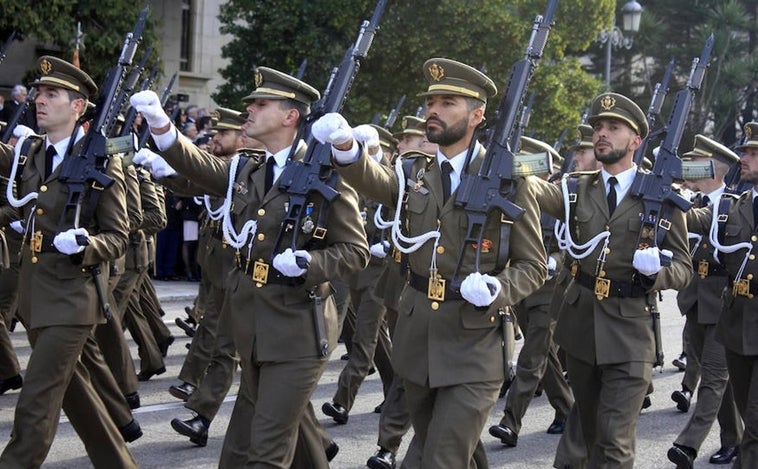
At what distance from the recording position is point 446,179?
590 centimetres

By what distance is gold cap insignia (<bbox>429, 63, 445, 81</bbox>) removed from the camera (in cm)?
596

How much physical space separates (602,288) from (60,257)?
2.86m

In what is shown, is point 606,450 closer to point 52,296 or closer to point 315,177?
point 315,177

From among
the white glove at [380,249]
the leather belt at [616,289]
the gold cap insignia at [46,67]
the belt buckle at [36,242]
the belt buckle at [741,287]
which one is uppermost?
the gold cap insignia at [46,67]

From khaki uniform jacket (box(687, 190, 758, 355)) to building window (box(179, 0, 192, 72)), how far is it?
1950cm

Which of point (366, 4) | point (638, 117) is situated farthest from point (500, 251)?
point (366, 4)

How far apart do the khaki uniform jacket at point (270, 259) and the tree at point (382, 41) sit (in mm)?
14264

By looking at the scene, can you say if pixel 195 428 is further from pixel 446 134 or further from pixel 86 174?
pixel 446 134

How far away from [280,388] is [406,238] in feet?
2.94

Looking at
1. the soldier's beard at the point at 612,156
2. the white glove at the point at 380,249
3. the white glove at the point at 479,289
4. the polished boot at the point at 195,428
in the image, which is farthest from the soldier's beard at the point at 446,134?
the white glove at the point at 380,249

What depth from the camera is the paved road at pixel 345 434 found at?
7711mm

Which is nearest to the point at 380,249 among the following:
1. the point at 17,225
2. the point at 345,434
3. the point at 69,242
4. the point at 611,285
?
the point at 345,434

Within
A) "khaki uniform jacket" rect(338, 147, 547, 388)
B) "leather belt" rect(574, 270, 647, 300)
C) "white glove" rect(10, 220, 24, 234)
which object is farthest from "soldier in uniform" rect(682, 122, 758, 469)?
"white glove" rect(10, 220, 24, 234)

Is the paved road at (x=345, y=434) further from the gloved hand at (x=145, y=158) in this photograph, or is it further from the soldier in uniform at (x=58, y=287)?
the gloved hand at (x=145, y=158)
